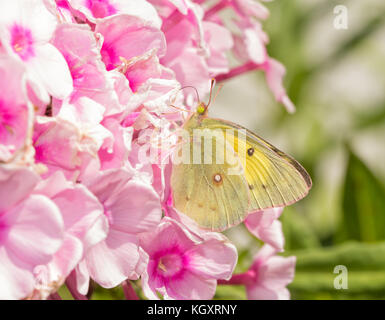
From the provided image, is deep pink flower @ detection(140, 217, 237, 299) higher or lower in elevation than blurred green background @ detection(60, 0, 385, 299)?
higher

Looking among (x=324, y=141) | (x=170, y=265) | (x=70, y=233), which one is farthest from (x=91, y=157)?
(x=324, y=141)

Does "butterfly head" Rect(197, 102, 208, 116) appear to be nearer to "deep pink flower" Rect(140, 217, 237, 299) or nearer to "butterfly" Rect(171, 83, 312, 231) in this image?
"butterfly" Rect(171, 83, 312, 231)

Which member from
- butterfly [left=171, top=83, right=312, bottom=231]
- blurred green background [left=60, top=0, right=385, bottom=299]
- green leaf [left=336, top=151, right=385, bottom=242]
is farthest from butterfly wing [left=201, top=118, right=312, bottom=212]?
green leaf [left=336, top=151, right=385, bottom=242]

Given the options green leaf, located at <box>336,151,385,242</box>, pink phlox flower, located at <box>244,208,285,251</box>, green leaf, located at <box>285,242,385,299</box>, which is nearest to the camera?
pink phlox flower, located at <box>244,208,285,251</box>

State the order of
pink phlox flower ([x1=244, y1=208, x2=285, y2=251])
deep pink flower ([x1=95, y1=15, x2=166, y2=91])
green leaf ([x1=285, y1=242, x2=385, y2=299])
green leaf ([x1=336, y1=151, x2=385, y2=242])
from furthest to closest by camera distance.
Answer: green leaf ([x1=336, y1=151, x2=385, y2=242]) < green leaf ([x1=285, y1=242, x2=385, y2=299]) < pink phlox flower ([x1=244, y1=208, x2=285, y2=251]) < deep pink flower ([x1=95, y1=15, x2=166, y2=91])

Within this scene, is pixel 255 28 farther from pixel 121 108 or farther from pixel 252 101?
pixel 252 101

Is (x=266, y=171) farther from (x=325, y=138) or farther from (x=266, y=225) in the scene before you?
(x=325, y=138)

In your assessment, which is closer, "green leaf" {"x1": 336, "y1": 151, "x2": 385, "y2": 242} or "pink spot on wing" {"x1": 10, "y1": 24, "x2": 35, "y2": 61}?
"pink spot on wing" {"x1": 10, "y1": 24, "x2": 35, "y2": 61}
